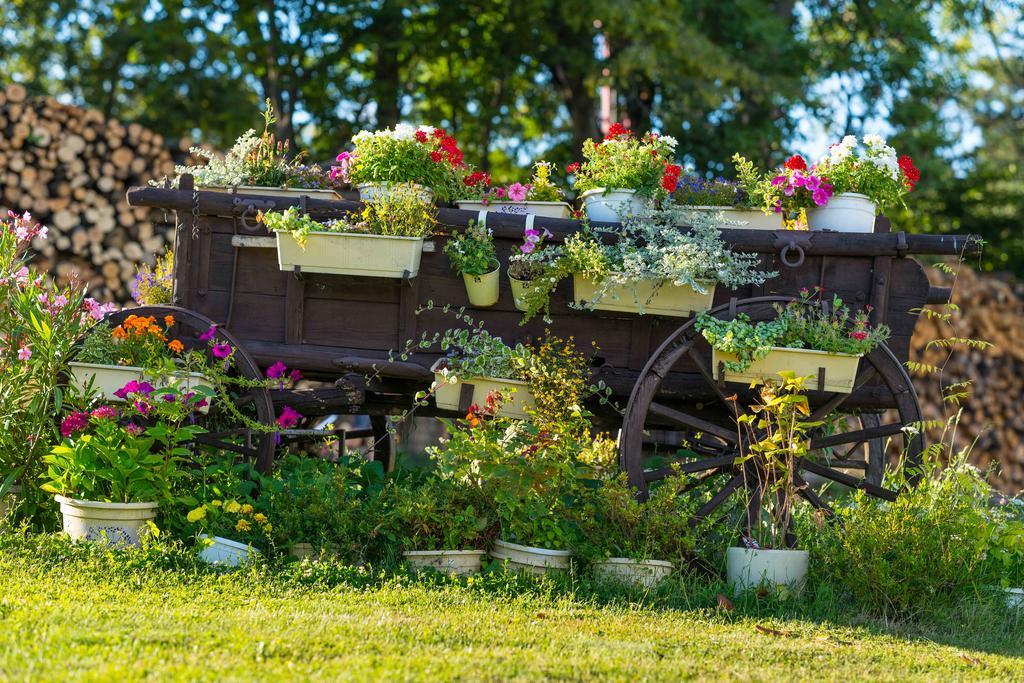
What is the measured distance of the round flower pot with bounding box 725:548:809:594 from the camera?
391cm

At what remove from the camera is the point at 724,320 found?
13.9ft

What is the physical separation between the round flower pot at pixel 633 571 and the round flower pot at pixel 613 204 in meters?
1.51

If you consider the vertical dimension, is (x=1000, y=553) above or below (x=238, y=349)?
below

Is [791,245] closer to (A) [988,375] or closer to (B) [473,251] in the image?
(B) [473,251]

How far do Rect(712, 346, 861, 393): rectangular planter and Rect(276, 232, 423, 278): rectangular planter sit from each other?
132cm

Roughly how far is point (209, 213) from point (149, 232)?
405cm

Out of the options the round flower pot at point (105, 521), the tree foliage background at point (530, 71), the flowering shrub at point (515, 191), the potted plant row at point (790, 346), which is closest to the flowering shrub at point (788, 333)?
the potted plant row at point (790, 346)

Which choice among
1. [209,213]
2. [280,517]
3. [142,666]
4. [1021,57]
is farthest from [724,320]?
[1021,57]

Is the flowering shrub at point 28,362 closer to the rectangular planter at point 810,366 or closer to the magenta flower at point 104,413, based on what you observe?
the magenta flower at point 104,413

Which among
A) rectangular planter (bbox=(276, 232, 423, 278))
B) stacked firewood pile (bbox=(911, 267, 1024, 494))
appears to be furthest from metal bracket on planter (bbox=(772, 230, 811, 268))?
stacked firewood pile (bbox=(911, 267, 1024, 494))

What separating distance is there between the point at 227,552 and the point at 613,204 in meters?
2.16

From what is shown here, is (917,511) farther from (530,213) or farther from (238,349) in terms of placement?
(238,349)

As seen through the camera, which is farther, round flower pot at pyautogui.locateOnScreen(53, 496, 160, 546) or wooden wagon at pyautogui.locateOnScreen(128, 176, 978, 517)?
wooden wagon at pyautogui.locateOnScreen(128, 176, 978, 517)

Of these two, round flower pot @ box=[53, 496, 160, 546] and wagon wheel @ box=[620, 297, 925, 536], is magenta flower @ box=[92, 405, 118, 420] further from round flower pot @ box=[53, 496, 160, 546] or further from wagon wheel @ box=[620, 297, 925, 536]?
wagon wheel @ box=[620, 297, 925, 536]
